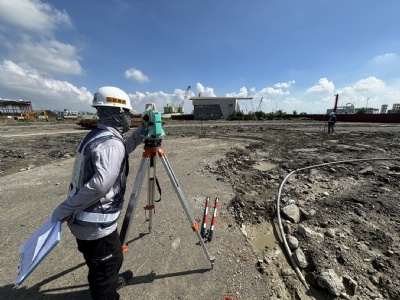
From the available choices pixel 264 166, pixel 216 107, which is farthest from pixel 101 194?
pixel 216 107

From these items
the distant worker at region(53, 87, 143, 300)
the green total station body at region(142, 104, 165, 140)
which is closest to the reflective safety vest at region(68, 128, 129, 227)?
the distant worker at region(53, 87, 143, 300)

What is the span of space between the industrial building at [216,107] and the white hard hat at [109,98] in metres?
65.3

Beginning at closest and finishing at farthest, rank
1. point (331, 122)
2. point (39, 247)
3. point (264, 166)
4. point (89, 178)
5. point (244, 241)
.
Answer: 1. point (39, 247)
2. point (89, 178)
3. point (244, 241)
4. point (264, 166)
5. point (331, 122)

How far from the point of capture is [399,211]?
14.2ft

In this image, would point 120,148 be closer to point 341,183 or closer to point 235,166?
point 235,166

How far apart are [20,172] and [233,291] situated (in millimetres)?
7605

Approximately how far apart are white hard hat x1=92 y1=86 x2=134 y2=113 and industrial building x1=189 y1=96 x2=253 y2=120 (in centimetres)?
6528

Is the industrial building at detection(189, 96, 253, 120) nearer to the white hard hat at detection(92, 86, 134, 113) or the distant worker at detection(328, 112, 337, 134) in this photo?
the distant worker at detection(328, 112, 337, 134)

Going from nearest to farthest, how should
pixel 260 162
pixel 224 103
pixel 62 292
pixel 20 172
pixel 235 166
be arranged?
pixel 62 292
pixel 20 172
pixel 235 166
pixel 260 162
pixel 224 103

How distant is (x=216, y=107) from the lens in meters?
68.1

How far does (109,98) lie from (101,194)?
86 centimetres

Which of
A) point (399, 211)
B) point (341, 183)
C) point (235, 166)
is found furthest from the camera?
point (235, 166)

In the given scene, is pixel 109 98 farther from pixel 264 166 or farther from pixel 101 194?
pixel 264 166

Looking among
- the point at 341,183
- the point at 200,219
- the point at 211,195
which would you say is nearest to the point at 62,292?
the point at 200,219
